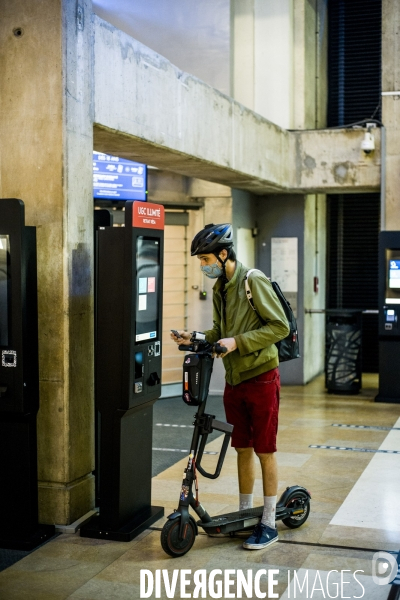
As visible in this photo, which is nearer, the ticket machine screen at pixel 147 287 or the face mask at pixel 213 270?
the face mask at pixel 213 270

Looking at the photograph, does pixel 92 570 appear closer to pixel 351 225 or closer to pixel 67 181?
pixel 67 181

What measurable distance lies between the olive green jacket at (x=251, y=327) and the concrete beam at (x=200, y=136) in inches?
63.5

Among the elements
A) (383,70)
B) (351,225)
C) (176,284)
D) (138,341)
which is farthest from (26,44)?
(351,225)

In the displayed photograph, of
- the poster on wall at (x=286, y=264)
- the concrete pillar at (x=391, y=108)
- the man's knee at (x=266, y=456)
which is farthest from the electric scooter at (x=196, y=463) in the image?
the poster on wall at (x=286, y=264)

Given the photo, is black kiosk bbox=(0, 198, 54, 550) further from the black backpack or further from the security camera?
the security camera

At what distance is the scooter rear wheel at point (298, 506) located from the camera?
15.7ft

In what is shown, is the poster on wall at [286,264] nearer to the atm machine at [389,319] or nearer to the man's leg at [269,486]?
the atm machine at [389,319]

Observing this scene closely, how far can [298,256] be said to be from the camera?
10.7 m

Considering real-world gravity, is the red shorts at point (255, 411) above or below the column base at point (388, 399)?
above

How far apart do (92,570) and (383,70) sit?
7263 millimetres

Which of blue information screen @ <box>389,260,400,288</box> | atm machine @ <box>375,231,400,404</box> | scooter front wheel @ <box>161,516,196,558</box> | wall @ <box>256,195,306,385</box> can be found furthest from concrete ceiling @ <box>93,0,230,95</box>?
scooter front wheel @ <box>161,516,196,558</box>

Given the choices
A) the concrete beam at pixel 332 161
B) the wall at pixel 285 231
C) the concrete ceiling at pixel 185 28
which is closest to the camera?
the concrete ceiling at pixel 185 28

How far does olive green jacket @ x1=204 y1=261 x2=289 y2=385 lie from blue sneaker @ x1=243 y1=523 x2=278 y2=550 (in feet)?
2.70

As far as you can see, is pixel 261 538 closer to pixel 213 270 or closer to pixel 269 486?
pixel 269 486
